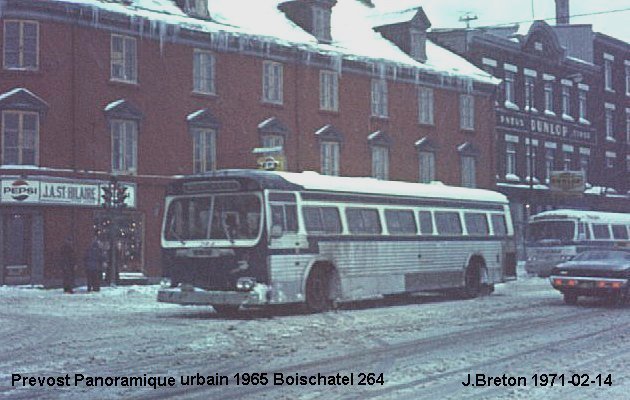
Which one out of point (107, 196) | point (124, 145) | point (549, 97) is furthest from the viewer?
point (549, 97)

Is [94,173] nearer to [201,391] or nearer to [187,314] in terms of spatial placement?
[187,314]

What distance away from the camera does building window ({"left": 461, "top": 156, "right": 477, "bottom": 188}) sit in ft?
148

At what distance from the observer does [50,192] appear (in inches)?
1150

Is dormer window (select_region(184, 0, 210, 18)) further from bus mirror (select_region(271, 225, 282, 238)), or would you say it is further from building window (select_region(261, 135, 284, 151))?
bus mirror (select_region(271, 225, 282, 238))

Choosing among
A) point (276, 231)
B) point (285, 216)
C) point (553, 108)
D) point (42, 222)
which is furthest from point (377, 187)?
point (553, 108)

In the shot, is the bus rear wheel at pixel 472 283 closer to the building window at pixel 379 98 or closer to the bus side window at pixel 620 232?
the bus side window at pixel 620 232

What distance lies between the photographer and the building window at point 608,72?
188 ft

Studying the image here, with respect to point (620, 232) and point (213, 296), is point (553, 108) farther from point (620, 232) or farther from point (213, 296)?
point (213, 296)

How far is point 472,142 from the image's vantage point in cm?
4562

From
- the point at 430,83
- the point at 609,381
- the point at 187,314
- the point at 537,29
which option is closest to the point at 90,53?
the point at 187,314

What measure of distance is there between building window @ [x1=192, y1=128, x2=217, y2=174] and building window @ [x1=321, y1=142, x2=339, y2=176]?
568cm

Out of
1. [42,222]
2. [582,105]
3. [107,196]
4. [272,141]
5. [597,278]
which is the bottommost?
[597,278]

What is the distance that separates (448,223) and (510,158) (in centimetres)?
2777

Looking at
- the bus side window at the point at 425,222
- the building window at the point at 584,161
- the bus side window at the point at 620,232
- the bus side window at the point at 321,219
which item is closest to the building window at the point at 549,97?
the building window at the point at 584,161
